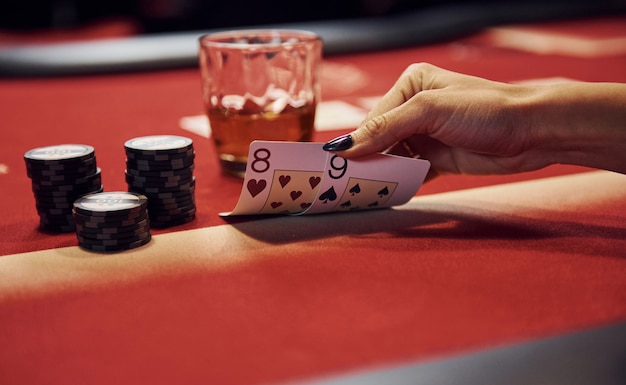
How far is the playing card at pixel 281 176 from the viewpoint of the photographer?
124cm

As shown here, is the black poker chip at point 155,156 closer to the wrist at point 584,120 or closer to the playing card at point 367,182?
the playing card at point 367,182

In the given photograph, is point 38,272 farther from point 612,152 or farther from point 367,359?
point 612,152

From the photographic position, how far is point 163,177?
1273 millimetres

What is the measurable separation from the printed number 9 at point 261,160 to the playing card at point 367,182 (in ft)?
0.33

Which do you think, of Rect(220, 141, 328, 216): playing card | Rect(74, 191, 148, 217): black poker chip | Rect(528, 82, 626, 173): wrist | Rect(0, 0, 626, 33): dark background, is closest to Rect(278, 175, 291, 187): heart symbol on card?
Rect(220, 141, 328, 216): playing card

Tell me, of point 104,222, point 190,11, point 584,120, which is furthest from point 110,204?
point 190,11

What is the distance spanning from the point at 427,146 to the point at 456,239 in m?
0.33

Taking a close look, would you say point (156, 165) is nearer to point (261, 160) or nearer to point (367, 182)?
point (261, 160)

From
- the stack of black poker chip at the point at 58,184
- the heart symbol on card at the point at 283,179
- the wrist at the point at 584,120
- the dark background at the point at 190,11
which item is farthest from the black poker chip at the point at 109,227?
the dark background at the point at 190,11

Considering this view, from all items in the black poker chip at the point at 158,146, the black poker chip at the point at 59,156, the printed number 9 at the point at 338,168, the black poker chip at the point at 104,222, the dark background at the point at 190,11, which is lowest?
the dark background at the point at 190,11

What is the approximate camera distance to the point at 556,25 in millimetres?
3908

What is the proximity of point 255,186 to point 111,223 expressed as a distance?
0.24m

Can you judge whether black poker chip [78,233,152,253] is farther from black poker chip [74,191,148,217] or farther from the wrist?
the wrist

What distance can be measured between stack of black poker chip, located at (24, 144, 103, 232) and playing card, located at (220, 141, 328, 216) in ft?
0.85
